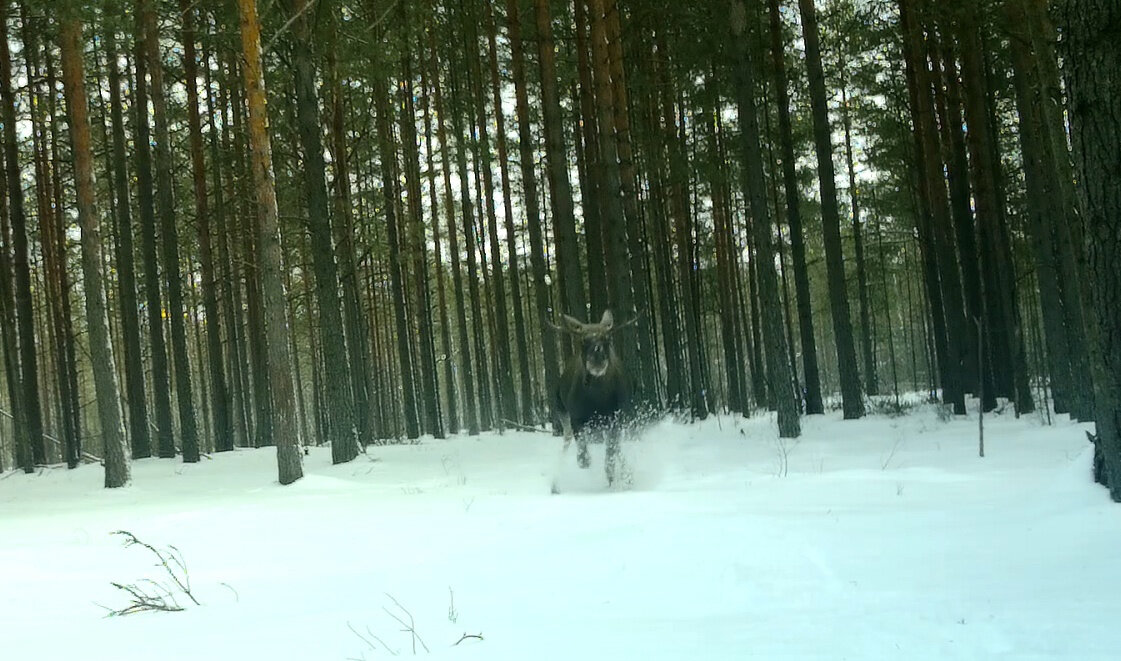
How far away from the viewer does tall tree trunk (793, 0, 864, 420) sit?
15555mm

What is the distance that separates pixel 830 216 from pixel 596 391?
853 centimetres

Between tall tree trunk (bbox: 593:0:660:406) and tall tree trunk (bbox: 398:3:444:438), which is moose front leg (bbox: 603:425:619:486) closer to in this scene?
tall tree trunk (bbox: 593:0:660:406)

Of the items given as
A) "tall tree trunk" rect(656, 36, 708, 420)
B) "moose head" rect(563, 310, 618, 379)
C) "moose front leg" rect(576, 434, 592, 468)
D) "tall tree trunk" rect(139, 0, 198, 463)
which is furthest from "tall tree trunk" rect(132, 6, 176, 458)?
"moose head" rect(563, 310, 618, 379)

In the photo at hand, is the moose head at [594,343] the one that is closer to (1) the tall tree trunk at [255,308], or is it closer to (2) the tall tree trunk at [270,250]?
(2) the tall tree trunk at [270,250]

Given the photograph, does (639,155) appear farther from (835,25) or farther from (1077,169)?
(1077,169)

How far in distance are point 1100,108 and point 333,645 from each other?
493 centimetres

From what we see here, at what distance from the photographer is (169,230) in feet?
55.4

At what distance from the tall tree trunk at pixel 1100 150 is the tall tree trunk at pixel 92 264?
1195 cm

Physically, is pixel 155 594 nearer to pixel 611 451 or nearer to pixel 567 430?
pixel 611 451

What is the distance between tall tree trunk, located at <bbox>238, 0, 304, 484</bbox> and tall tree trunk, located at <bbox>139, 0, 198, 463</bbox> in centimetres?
552

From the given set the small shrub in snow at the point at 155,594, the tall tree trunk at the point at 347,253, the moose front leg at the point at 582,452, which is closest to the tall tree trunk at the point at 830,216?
the moose front leg at the point at 582,452

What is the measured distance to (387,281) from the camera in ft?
109

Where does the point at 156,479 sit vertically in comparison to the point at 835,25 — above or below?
below

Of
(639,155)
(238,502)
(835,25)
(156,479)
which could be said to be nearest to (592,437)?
(238,502)
